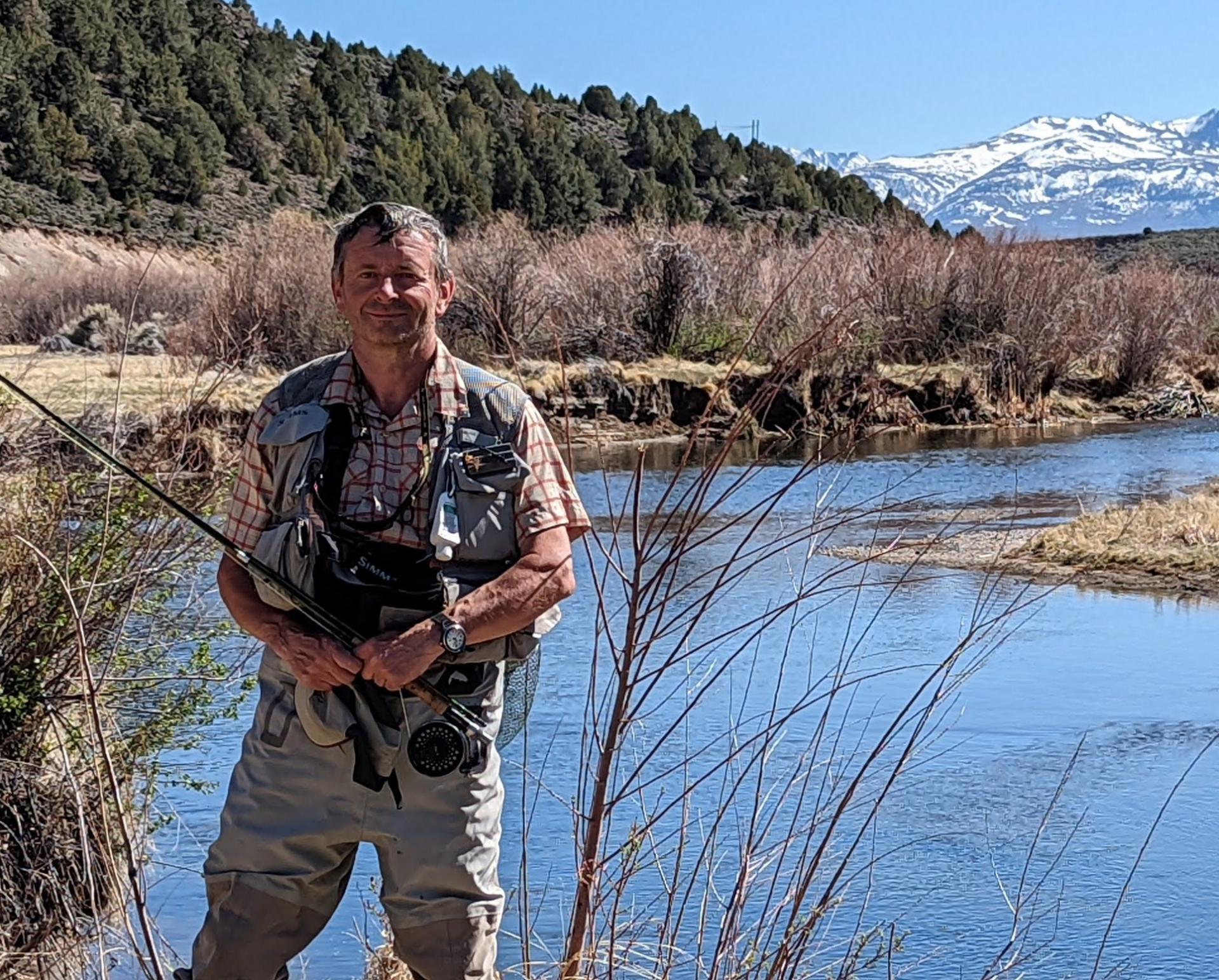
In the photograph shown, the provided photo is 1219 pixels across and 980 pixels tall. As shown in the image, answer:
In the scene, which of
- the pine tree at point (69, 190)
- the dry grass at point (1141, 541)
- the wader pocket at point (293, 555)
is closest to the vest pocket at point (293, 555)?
the wader pocket at point (293, 555)

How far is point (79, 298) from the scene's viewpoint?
3519cm

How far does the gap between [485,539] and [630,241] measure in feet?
95.3

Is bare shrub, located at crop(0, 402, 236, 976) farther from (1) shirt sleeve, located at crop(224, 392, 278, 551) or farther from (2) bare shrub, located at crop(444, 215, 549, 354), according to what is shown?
(2) bare shrub, located at crop(444, 215, 549, 354)

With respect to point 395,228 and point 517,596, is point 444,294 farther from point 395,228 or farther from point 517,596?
point 517,596

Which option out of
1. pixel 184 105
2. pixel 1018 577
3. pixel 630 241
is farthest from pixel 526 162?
pixel 1018 577

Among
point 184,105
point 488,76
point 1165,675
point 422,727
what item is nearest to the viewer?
point 422,727

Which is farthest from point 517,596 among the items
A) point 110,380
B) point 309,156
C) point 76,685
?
point 309,156

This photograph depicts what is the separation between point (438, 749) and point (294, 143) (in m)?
71.5

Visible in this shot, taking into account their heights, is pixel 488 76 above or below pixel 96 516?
above

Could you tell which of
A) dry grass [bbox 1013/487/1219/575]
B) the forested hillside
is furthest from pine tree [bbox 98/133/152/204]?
dry grass [bbox 1013/487/1219/575]

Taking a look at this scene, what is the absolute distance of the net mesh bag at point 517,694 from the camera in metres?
3.62

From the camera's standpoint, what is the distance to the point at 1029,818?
692cm

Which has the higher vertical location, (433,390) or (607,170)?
(607,170)

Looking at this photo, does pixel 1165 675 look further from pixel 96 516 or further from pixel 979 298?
pixel 979 298
